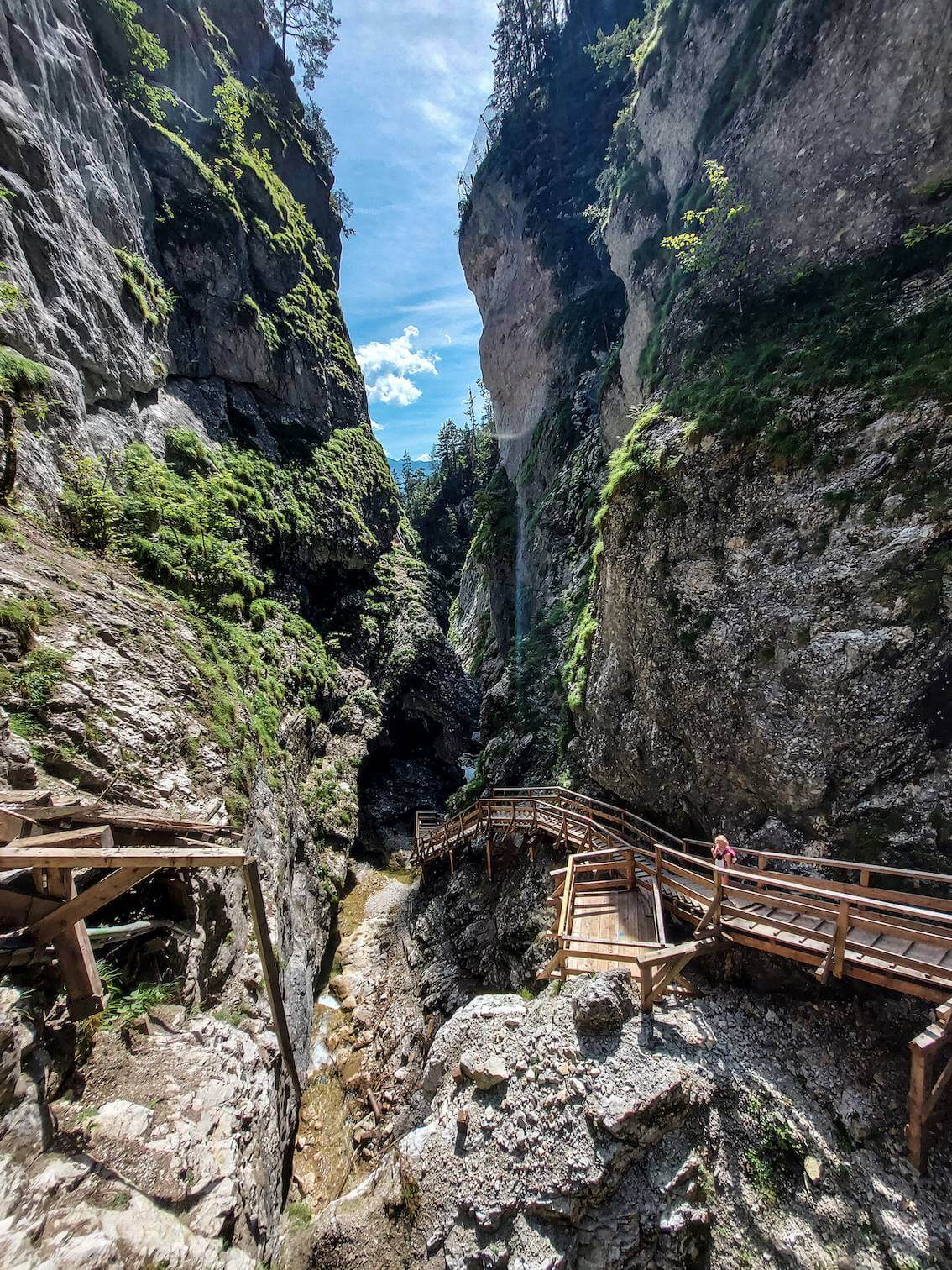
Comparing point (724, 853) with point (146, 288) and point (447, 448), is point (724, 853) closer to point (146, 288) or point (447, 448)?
point (146, 288)

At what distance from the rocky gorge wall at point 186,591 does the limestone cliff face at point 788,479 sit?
912 cm

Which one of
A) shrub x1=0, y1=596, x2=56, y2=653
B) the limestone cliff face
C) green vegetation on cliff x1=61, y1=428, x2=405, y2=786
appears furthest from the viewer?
green vegetation on cliff x1=61, y1=428, x2=405, y2=786

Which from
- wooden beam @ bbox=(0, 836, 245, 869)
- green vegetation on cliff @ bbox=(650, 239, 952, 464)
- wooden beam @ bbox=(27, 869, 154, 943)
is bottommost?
wooden beam @ bbox=(27, 869, 154, 943)

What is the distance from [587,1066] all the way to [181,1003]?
5.29m

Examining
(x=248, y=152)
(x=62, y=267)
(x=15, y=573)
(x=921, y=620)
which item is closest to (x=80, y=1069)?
(x=15, y=573)

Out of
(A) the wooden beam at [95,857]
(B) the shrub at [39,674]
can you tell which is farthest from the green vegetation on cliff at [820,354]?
(B) the shrub at [39,674]

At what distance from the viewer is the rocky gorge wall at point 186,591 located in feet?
16.2

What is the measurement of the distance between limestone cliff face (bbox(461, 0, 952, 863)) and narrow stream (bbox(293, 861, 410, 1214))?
9.46 m

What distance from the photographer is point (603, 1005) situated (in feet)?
22.8

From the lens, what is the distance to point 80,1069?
16.0ft

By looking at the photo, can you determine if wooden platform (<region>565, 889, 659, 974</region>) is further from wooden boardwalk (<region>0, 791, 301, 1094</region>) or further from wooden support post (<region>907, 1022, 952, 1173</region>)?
wooden boardwalk (<region>0, 791, 301, 1094</region>)

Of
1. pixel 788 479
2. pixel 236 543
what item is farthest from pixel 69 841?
pixel 236 543

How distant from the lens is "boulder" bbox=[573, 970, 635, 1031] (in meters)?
6.93

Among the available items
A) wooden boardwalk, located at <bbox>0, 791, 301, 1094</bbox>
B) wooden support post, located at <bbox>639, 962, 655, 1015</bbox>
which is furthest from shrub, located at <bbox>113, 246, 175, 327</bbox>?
wooden support post, located at <bbox>639, 962, 655, 1015</bbox>
